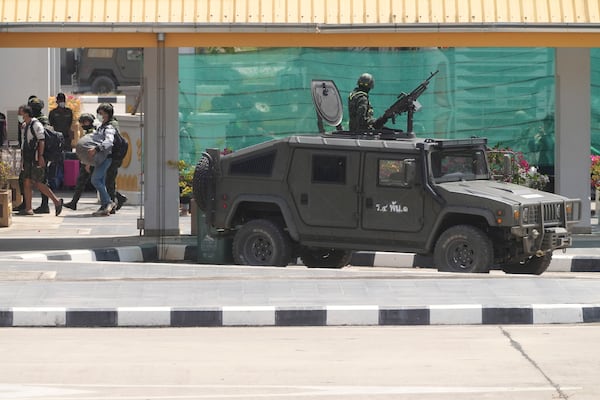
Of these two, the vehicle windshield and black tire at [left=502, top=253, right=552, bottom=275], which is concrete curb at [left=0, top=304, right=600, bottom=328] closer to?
the vehicle windshield

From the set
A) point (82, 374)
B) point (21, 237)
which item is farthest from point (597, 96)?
point (82, 374)

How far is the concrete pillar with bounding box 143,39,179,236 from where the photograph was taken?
769 inches

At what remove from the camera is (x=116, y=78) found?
50.3 meters

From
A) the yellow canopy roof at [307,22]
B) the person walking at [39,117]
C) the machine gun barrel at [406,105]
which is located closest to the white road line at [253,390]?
the machine gun barrel at [406,105]

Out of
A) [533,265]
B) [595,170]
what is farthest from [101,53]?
[533,265]

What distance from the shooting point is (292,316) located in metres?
12.2

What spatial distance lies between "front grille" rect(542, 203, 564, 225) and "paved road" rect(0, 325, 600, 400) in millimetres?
3807

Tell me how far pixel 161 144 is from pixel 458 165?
16.2ft

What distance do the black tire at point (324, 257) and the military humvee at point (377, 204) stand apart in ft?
0.04

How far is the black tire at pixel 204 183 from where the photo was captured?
16984mm

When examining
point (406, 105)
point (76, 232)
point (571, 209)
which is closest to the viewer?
point (571, 209)

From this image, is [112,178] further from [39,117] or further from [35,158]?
[39,117]

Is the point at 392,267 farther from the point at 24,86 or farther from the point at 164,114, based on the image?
the point at 24,86

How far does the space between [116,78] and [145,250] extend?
3251 centimetres
